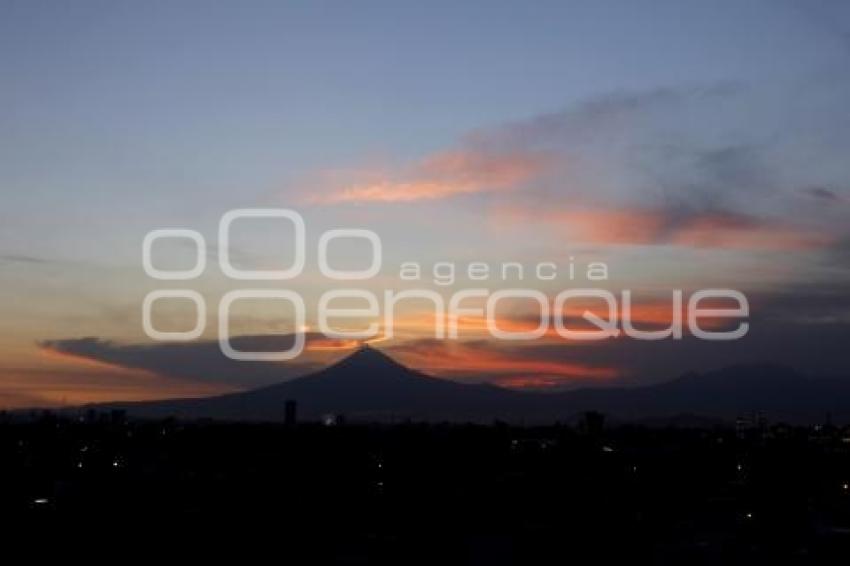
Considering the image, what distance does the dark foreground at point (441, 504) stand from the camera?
30.4 meters

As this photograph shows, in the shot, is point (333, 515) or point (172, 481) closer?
point (333, 515)

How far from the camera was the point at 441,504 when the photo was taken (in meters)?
44.2

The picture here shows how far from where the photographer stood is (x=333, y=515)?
39531 millimetres

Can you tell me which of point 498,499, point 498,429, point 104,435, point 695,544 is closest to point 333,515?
point 498,499

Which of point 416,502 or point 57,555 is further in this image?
point 416,502

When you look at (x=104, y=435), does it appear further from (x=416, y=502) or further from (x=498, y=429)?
(x=416, y=502)

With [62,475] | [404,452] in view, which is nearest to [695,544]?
[62,475]

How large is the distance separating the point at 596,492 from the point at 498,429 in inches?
3680

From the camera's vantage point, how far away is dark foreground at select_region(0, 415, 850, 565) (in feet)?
99.9

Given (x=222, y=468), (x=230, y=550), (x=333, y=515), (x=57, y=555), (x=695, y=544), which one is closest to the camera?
(x=57, y=555)

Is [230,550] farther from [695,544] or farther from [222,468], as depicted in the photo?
[222,468]

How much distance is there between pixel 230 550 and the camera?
29.4 meters

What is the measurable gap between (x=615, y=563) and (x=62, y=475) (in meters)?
36.3

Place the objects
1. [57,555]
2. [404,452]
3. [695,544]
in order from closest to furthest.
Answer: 1. [57,555]
2. [695,544]
3. [404,452]
